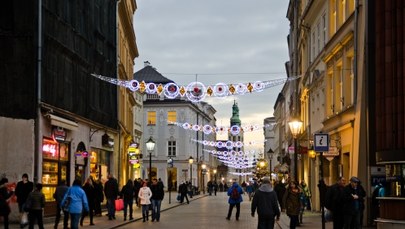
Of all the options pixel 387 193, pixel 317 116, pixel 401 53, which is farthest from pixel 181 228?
pixel 317 116

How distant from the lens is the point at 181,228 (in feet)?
81.5

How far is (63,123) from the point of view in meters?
28.0

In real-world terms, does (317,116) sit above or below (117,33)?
below

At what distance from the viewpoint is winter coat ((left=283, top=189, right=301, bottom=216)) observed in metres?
21.7

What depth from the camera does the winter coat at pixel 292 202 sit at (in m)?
21.7

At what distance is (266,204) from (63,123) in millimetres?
14103

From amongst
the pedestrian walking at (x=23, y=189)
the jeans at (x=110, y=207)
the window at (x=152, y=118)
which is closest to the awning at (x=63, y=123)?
the jeans at (x=110, y=207)

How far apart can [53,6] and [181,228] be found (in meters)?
10.1

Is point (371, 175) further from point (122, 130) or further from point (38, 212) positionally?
point (122, 130)

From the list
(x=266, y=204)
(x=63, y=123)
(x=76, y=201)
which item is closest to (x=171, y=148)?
(x=63, y=123)

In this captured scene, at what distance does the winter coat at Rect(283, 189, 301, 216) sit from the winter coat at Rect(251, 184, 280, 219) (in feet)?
19.2

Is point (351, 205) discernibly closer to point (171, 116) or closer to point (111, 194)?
point (111, 194)

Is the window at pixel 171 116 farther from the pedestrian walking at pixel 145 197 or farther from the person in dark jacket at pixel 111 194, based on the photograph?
the pedestrian walking at pixel 145 197

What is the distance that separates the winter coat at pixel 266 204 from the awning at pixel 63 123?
1258 cm
